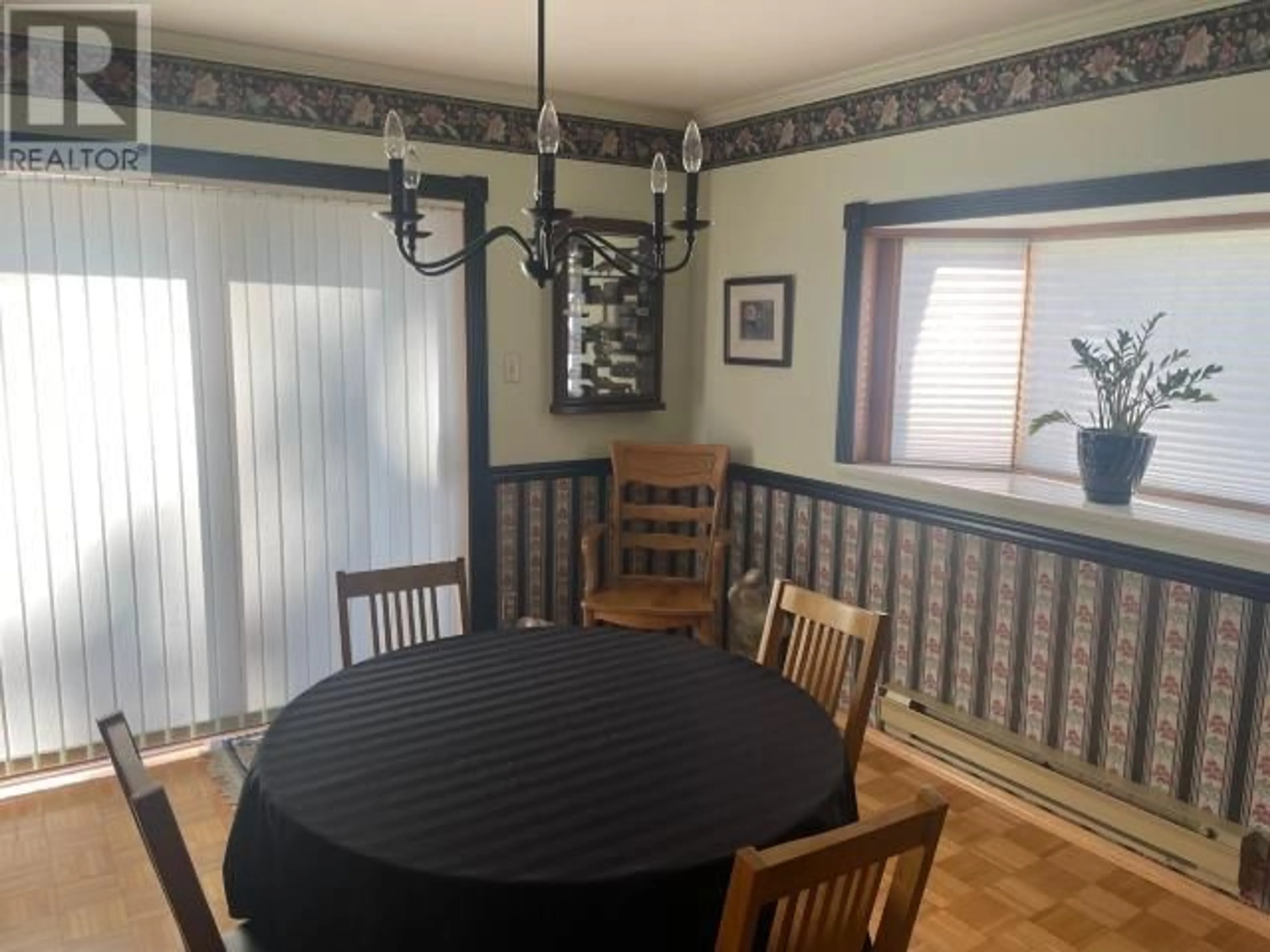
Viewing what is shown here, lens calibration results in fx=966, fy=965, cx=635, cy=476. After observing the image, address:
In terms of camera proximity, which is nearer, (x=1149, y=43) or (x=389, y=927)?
(x=389, y=927)

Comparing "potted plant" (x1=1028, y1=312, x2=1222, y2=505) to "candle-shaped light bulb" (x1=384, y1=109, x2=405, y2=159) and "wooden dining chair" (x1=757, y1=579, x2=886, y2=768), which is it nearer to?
"wooden dining chair" (x1=757, y1=579, x2=886, y2=768)

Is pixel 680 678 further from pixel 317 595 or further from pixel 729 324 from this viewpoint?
pixel 729 324

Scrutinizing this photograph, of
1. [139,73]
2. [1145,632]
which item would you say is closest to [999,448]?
[1145,632]

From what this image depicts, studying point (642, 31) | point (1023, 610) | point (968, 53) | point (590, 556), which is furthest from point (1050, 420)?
point (642, 31)

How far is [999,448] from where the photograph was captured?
3592 mm

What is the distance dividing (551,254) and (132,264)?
1825 millimetres

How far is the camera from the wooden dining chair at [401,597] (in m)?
2.54

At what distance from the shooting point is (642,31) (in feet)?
9.63

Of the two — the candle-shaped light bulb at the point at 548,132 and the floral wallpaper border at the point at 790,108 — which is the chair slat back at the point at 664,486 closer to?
the floral wallpaper border at the point at 790,108

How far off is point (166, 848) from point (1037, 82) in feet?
9.62

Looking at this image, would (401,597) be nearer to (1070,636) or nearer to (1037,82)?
(1070,636)

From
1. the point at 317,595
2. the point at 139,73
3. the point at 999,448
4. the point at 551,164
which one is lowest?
the point at 317,595

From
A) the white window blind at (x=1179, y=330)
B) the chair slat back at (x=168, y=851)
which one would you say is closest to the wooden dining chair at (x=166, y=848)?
the chair slat back at (x=168, y=851)

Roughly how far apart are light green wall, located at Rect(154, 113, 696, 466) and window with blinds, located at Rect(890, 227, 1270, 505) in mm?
1043
